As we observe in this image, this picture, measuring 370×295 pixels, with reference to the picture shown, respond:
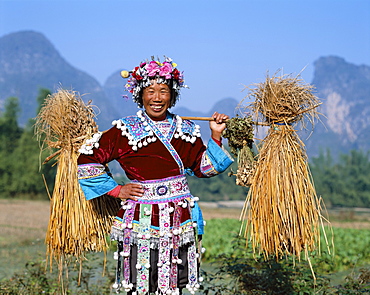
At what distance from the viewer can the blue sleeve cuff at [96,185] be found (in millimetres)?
3258

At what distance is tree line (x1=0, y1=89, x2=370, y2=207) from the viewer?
27828mm

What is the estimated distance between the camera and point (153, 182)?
323 cm

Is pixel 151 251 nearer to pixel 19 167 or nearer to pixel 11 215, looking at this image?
pixel 11 215

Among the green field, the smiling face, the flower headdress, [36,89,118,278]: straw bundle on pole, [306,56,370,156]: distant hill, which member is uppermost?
[306,56,370,156]: distant hill

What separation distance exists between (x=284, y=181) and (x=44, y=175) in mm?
19039

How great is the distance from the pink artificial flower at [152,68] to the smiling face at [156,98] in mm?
64

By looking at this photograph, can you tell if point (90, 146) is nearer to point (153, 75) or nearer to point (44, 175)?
point (153, 75)

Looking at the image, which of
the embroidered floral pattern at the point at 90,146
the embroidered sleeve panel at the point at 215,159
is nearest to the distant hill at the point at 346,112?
the embroidered sleeve panel at the point at 215,159

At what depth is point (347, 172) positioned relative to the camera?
134ft

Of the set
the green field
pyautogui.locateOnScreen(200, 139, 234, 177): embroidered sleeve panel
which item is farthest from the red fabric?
the green field

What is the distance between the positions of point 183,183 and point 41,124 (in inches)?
54.0

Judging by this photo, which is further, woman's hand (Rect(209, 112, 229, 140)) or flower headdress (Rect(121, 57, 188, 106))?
woman's hand (Rect(209, 112, 229, 140))

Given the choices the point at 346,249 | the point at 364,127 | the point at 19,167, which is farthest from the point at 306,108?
the point at 364,127

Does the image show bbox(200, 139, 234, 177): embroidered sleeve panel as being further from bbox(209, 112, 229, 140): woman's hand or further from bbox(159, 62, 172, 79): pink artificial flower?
bbox(159, 62, 172, 79): pink artificial flower
